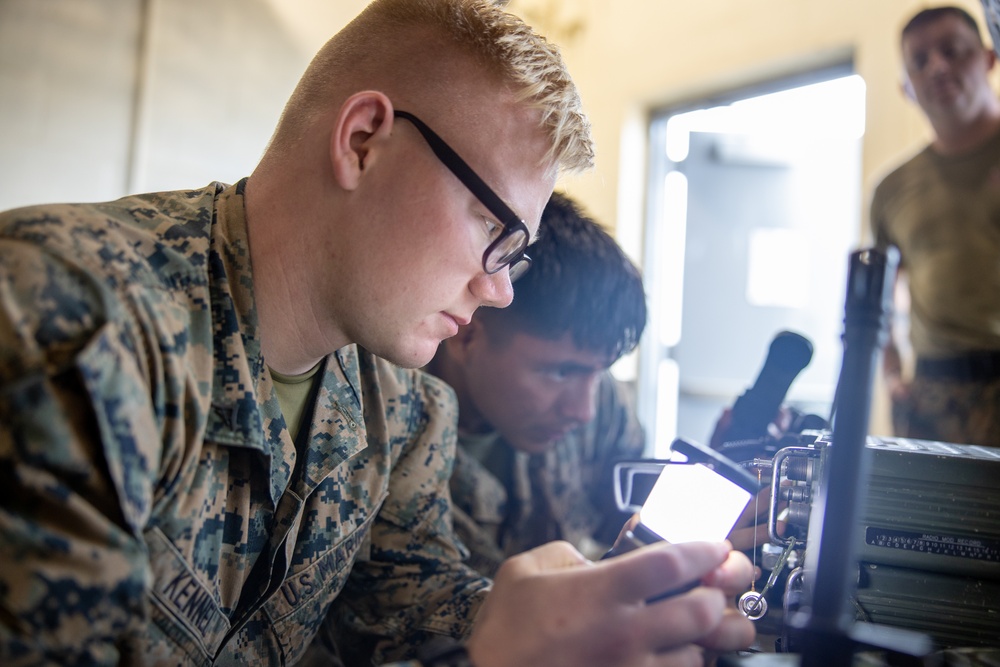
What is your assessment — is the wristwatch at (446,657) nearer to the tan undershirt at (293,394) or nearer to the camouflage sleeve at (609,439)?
the tan undershirt at (293,394)

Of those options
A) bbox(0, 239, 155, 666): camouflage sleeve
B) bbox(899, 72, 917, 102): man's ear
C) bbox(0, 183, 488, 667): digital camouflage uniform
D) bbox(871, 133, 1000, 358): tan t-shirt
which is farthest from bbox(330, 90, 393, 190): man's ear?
bbox(899, 72, 917, 102): man's ear

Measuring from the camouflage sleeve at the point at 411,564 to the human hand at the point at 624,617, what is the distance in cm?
42

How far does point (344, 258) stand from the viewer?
86 centimetres

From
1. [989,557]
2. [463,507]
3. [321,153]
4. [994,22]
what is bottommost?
[463,507]

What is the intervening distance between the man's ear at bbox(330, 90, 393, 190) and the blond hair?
51mm

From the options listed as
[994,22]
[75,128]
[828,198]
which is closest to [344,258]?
[994,22]

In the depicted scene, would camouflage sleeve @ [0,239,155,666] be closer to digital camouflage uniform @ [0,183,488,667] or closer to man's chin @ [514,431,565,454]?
digital camouflage uniform @ [0,183,488,667]

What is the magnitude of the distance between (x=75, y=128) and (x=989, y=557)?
3190 millimetres

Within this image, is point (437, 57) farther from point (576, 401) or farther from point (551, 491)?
point (551, 491)

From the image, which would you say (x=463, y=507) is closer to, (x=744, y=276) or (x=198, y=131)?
(x=198, y=131)

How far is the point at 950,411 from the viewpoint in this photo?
2076 millimetres

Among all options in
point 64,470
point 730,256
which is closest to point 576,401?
point 64,470

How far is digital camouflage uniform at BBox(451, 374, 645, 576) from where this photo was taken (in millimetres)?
1488

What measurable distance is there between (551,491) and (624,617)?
1083 millimetres
